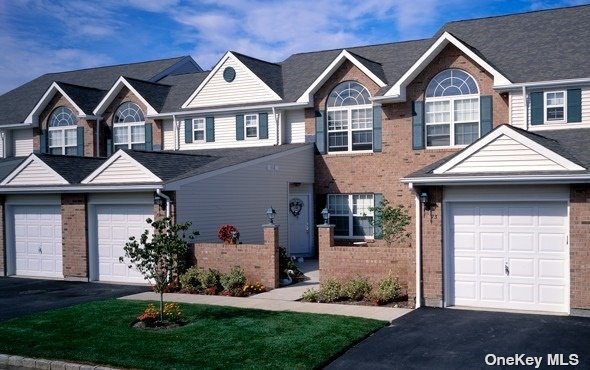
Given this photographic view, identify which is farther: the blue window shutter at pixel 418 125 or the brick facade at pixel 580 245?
the blue window shutter at pixel 418 125

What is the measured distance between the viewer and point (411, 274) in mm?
14039

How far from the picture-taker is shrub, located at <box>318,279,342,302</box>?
14820 mm

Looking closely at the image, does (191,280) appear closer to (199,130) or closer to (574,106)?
(199,130)

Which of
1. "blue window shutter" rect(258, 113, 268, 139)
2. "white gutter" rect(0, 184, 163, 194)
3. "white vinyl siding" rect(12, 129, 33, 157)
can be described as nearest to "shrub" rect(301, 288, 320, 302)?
"white gutter" rect(0, 184, 163, 194)

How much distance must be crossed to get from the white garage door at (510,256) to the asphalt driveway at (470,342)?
66 cm

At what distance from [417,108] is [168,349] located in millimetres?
13226

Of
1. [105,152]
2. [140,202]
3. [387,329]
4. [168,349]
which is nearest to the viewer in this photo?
[168,349]

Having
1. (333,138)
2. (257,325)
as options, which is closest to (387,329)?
(257,325)

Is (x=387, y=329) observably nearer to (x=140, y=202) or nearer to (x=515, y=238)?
(x=515, y=238)

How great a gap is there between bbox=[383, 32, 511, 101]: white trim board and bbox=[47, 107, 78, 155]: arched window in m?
14.4

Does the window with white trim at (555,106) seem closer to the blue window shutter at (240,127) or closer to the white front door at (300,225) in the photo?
the white front door at (300,225)

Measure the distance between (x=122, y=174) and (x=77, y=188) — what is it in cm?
168

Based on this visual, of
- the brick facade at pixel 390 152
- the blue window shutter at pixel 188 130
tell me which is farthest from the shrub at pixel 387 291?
the blue window shutter at pixel 188 130

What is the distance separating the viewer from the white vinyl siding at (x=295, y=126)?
78.2ft
